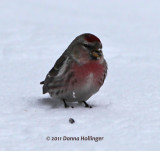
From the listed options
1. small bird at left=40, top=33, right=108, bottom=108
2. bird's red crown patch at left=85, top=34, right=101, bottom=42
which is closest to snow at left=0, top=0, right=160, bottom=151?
small bird at left=40, top=33, right=108, bottom=108

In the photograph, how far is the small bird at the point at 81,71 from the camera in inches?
192

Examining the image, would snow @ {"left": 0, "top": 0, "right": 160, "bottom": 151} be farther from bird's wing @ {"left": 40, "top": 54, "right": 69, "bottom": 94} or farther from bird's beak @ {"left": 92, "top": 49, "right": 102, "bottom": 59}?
bird's beak @ {"left": 92, "top": 49, "right": 102, "bottom": 59}

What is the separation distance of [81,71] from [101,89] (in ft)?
4.22

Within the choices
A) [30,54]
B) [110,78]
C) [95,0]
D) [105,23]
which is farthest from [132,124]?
Result: [95,0]

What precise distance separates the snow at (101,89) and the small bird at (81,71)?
0.19 metres

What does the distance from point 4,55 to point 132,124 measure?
4.04 m

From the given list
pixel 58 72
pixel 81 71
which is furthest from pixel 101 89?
pixel 81 71

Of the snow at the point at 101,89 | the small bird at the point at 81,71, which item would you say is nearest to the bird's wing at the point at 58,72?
the small bird at the point at 81,71

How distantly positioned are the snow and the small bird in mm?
187

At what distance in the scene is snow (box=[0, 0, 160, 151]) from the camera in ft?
13.3

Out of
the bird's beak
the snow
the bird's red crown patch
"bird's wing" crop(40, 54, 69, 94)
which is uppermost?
A: the bird's red crown patch

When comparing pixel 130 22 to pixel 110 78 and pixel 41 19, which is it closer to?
pixel 41 19

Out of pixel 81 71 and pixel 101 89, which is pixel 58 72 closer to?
pixel 81 71

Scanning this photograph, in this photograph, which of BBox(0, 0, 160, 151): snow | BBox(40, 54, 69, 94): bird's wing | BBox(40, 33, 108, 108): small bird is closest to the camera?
BBox(0, 0, 160, 151): snow
